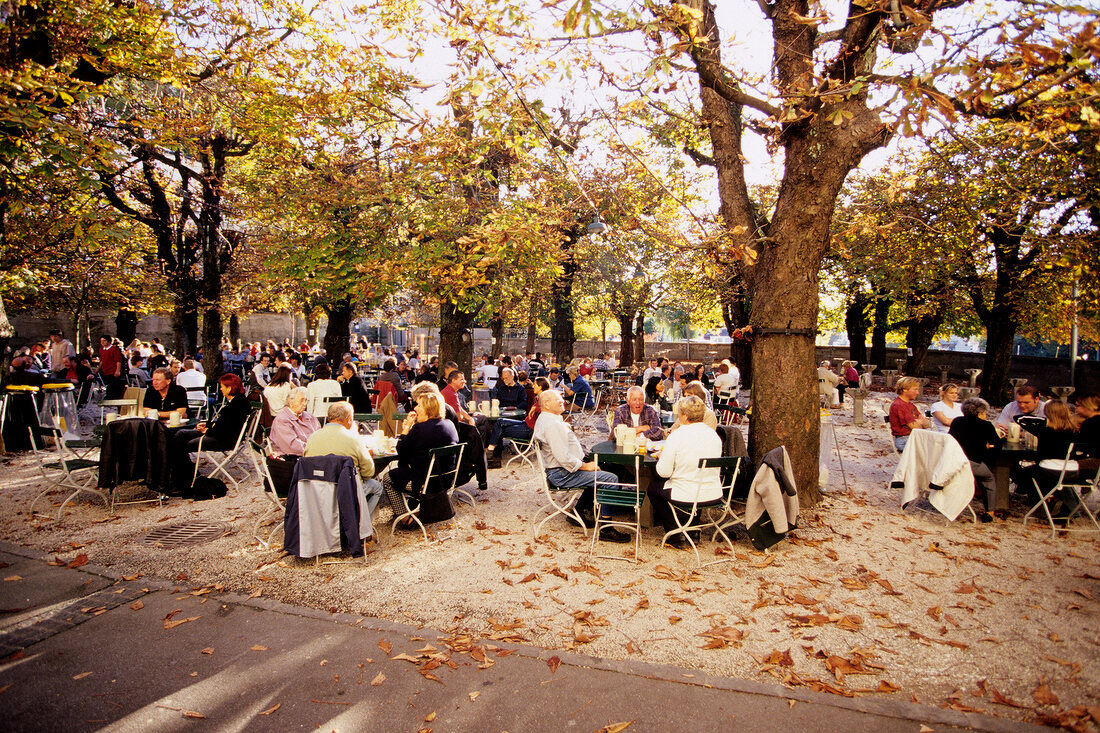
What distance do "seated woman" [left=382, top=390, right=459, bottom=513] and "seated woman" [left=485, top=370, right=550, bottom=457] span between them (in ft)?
8.92

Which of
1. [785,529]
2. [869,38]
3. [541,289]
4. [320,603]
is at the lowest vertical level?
[320,603]

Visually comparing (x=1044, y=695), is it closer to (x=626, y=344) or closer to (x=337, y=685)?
(x=337, y=685)

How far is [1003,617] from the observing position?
170 inches

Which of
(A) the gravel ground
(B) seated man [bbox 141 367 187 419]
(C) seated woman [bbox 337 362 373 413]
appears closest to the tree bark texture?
(C) seated woman [bbox 337 362 373 413]

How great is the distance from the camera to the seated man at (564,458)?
19.4ft

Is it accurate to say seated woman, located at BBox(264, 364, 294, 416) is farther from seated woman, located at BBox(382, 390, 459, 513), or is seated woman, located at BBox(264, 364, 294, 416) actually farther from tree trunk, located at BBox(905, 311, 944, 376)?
tree trunk, located at BBox(905, 311, 944, 376)

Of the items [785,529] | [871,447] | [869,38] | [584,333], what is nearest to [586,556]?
[785,529]

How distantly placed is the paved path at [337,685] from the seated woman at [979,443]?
168 inches

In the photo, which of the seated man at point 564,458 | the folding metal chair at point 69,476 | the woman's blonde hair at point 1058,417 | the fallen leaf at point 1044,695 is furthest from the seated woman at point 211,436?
the woman's blonde hair at point 1058,417

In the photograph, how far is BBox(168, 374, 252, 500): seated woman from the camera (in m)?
7.29

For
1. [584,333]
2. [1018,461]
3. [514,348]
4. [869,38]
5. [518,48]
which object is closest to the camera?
[869,38]

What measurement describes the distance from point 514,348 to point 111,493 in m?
32.9

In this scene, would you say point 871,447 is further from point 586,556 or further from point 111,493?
point 111,493

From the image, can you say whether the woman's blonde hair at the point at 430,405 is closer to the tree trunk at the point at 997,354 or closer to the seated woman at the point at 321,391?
the seated woman at the point at 321,391
